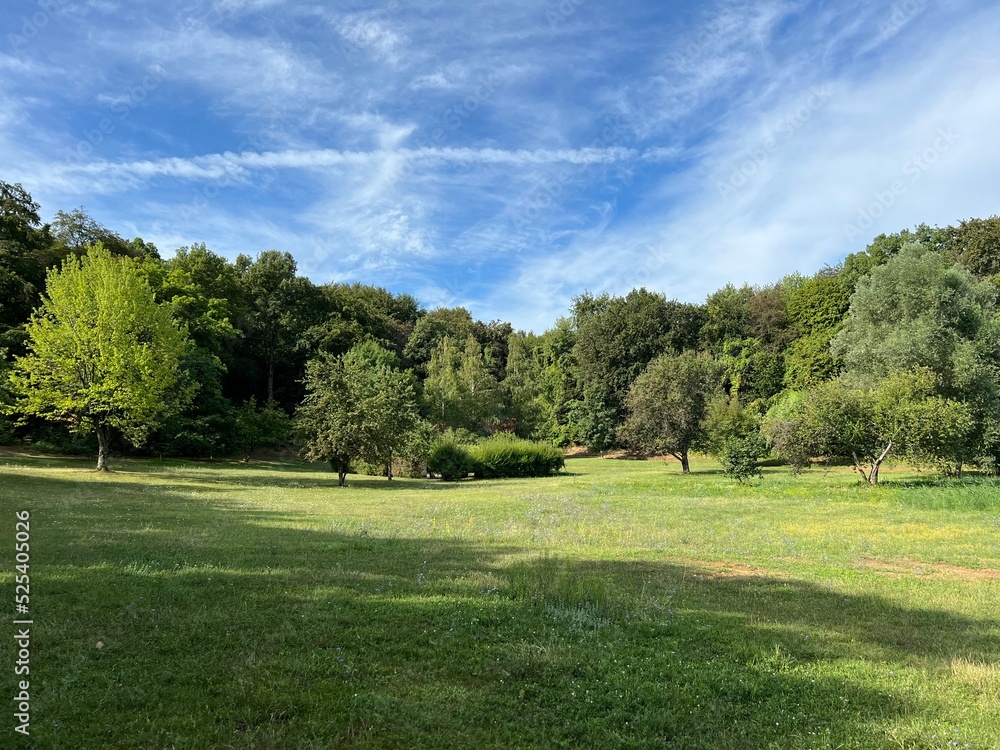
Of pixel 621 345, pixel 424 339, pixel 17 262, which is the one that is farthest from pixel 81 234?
pixel 621 345

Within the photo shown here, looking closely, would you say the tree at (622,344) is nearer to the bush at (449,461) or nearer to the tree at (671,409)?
the tree at (671,409)

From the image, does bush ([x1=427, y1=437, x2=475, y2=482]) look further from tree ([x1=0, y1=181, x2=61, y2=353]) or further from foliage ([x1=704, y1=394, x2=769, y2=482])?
tree ([x1=0, y1=181, x2=61, y2=353])

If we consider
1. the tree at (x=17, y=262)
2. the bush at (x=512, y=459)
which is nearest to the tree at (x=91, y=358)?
the tree at (x=17, y=262)

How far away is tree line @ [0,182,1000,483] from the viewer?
25641 mm

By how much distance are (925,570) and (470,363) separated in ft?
150

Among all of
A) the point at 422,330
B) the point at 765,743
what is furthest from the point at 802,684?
the point at 422,330

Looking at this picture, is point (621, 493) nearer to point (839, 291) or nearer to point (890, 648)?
point (890, 648)

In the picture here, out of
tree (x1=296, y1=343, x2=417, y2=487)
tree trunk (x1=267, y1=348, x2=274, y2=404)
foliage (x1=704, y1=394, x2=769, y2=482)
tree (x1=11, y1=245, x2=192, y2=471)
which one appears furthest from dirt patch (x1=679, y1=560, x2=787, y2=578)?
tree trunk (x1=267, y1=348, x2=274, y2=404)

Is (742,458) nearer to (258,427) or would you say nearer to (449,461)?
(449,461)

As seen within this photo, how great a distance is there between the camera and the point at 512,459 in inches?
1521

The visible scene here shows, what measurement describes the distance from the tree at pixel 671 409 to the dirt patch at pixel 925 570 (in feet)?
86.4

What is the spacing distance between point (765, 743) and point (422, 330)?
6514cm

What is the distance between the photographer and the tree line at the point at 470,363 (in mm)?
25641

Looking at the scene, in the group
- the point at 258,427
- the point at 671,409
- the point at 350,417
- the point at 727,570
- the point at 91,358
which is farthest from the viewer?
the point at 258,427
